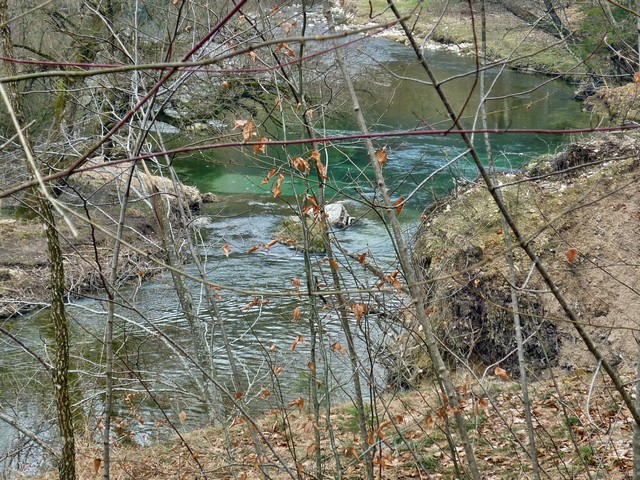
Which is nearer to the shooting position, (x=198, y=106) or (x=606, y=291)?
(x=606, y=291)

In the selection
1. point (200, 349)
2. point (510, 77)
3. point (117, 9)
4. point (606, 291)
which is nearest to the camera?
point (200, 349)

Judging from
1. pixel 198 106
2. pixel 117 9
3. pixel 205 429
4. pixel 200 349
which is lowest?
pixel 205 429

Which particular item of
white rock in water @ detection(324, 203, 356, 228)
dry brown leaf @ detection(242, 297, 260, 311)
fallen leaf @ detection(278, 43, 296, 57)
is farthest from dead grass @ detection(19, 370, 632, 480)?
white rock in water @ detection(324, 203, 356, 228)

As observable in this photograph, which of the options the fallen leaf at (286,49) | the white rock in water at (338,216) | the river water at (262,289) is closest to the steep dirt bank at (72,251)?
the river water at (262,289)

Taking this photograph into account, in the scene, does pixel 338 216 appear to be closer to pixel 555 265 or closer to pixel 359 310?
pixel 555 265

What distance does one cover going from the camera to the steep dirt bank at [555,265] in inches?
311

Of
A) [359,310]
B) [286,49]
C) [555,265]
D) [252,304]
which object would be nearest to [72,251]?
[555,265]

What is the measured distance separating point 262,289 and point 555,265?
15.5 feet

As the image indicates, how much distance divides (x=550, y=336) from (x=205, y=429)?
Result: 12.6 feet

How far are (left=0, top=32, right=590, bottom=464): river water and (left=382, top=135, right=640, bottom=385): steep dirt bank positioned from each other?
740 mm

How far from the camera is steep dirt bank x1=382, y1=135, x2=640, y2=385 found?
791 centimetres

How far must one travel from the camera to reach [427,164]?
1647cm

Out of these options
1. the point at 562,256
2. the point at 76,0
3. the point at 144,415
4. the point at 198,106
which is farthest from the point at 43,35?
the point at 562,256

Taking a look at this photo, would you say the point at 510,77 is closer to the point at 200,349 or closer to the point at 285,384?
the point at 285,384
